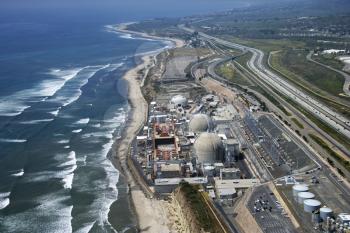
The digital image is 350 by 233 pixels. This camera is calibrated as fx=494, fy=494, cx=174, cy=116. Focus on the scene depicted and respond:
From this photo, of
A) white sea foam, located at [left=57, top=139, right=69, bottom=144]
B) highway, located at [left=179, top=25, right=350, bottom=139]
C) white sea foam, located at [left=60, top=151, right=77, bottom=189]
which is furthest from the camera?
highway, located at [left=179, top=25, right=350, bottom=139]

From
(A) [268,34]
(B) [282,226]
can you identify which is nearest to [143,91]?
(B) [282,226]

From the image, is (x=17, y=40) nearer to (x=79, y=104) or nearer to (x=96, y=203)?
(x=79, y=104)

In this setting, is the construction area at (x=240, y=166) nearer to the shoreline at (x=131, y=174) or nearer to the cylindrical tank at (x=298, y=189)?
the cylindrical tank at (x=298, y=189)

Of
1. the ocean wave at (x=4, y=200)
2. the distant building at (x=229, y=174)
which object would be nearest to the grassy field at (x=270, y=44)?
the distant building at (x=229, y=174)

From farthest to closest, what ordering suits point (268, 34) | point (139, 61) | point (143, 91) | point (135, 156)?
1. point (268, 34)
2. point (139, 61)
3. point (143, 91)
4. point (135, 156)

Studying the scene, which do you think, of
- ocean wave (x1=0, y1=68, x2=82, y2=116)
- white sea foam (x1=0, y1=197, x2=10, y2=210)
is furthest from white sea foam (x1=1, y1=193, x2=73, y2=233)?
ocean wave (x1=0, y1=68, x2=82, y2=116)

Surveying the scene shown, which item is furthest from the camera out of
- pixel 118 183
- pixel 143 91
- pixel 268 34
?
pixel 268 34

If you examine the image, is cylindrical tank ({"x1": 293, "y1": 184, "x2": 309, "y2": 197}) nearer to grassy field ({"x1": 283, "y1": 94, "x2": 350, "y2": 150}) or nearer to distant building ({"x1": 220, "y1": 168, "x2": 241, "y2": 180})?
distant building ({"x1": 220, "y1": 168, "x2": 241, "y2": 180})
